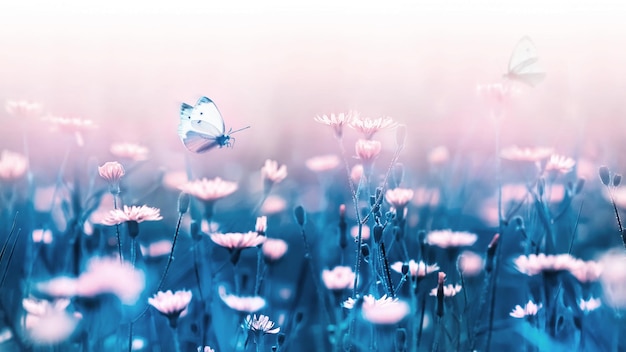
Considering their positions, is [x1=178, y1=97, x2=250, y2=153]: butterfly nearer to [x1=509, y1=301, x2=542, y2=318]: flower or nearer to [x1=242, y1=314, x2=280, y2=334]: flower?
[x1=242, y1=314, x2=280, y2=334]: flower

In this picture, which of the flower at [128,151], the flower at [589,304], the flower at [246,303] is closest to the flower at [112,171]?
the flower at [246,303]

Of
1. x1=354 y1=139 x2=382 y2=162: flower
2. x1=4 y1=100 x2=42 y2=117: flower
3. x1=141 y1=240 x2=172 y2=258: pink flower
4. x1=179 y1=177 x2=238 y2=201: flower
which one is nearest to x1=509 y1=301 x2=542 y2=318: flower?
x1=354 y1=139 x2=382 y2=162: flower

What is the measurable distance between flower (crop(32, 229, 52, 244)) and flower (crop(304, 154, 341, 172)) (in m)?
0.52

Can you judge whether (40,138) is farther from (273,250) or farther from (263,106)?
(273,250)

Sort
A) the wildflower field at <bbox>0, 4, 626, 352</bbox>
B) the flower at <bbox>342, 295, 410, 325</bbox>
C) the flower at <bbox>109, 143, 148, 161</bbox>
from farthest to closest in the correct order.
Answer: the flower at <bbox>109, 143, 148, 161</bbox>
the wildflower field at <bbox>0, 4, 626, 352</bbox>
the flower at <bbox>342, 295, 410, 325</bbox>

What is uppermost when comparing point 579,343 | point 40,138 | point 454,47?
point 454,47

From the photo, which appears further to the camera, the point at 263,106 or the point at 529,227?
the point at 263,106

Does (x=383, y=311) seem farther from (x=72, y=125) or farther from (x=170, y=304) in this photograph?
(x=72, y=125)

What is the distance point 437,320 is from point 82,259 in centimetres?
51

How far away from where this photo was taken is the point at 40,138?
1237mm

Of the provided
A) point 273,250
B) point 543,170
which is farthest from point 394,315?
point 543,170

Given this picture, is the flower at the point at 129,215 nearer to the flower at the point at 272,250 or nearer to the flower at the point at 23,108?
the flower at the point at 272,250

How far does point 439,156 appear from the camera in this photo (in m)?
1.20

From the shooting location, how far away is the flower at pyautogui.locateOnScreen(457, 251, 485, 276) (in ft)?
3.23
